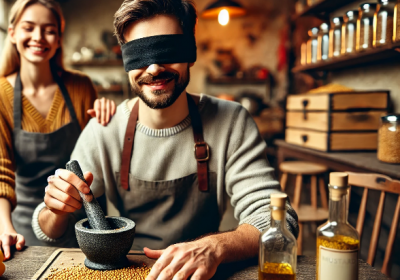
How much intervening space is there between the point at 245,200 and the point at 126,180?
0.48 meters

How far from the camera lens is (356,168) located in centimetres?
203

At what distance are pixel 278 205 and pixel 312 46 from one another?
266 cm

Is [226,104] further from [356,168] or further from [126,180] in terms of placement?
[356,168]

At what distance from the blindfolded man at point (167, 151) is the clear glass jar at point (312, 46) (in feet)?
5.93

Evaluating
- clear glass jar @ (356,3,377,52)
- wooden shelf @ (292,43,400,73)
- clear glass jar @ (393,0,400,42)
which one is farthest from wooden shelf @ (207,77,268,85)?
clear glass jar @ (393,0,400,42)

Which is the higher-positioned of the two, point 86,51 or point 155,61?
point 86,51

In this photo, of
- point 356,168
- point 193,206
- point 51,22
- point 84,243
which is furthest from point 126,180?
point 356,168

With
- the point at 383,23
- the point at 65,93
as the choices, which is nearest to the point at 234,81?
Answer: the point at 383,23

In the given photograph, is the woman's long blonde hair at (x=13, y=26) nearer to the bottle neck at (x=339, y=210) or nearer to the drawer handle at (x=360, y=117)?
the bottle neck at (x=339, y=210)

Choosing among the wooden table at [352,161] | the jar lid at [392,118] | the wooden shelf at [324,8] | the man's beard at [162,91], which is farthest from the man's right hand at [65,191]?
the wooden shelf at [324,8]

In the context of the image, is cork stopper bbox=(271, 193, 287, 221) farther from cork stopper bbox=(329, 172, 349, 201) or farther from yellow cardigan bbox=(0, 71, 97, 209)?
yellow cardigan bbox=(0, 71, 97, 209)

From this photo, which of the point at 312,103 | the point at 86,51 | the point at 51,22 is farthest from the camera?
the point at 86,51

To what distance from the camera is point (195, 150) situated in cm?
143

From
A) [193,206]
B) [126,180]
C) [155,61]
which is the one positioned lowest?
[193,206]
